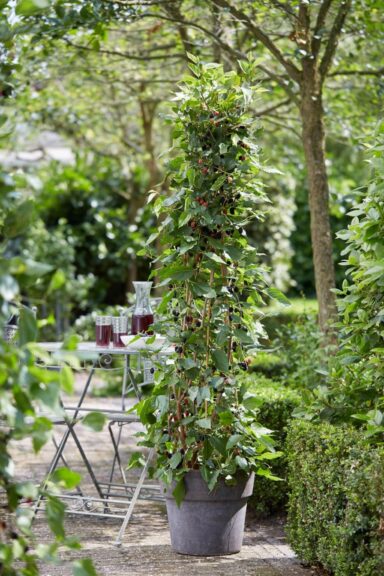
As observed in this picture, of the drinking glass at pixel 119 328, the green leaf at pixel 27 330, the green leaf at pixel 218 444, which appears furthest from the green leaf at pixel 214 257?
the green leaf at pixel 27 330

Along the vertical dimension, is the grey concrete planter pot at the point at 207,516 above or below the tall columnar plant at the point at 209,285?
below

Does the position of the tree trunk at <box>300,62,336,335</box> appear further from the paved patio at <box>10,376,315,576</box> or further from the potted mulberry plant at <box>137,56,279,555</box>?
the potted mulberry plant at <box>137,56,279,555</box>

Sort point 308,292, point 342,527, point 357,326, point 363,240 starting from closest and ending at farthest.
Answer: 1. point 342,527
2. point 363,240
3. point 357,326
4. point 308,292

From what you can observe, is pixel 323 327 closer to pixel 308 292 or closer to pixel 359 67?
pixel 359 67

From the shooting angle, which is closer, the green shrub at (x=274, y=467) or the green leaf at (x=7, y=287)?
the green leaf at (x=7, y=287)

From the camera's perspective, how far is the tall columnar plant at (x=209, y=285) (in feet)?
13.8

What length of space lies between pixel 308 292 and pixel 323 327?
10.5 metres

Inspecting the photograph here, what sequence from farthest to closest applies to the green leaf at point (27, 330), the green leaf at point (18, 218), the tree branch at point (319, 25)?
the tree branch at point (319, 25)
the green leaf at point (18, 218)
the green leaf at point (27, 330)

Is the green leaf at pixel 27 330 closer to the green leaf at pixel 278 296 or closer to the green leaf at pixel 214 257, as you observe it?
the green leaf at pixel 214 257

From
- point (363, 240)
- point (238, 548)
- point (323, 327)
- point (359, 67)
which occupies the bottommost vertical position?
point (238, 548)

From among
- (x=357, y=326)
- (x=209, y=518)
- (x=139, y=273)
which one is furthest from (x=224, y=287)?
(x=139, y=273)

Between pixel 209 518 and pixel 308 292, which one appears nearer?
pixel 209 518

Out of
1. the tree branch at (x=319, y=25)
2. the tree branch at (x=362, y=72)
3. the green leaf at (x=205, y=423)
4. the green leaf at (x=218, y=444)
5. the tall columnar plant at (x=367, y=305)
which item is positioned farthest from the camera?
the tree branch at (x=362, y=72)

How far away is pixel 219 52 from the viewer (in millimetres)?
7395
